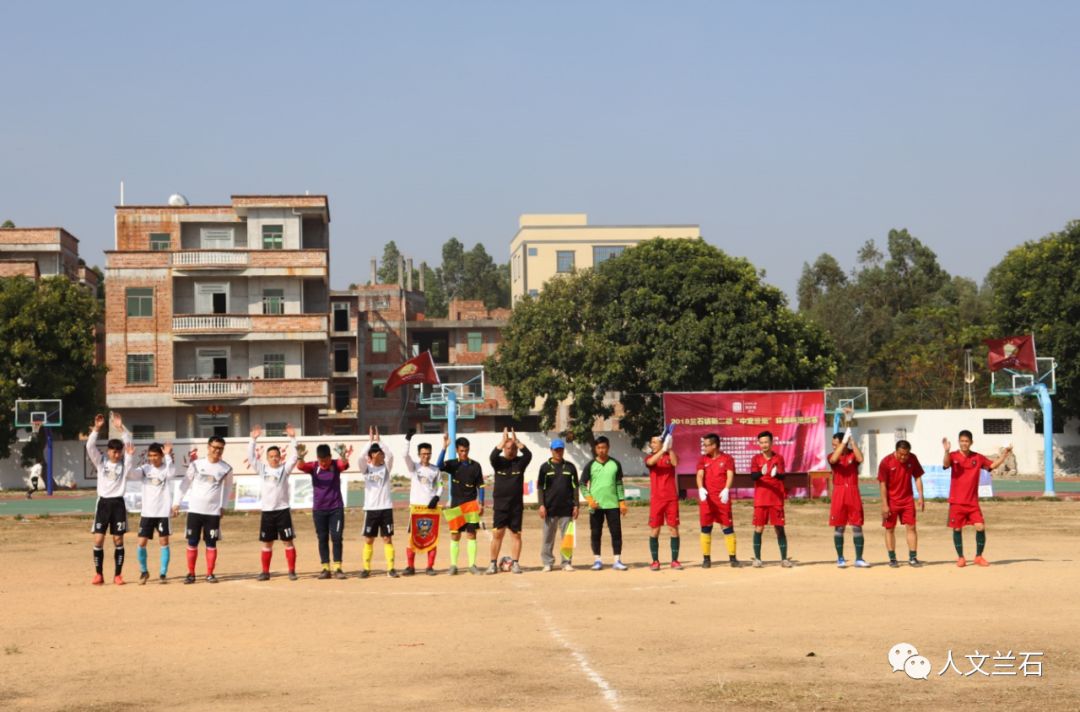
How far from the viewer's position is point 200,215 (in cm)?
6775

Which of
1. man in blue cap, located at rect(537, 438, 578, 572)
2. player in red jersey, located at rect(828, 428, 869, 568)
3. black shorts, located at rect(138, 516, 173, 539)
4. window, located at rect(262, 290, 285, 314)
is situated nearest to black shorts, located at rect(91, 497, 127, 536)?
black shorts, located at rect(138, 516, 173, 539)

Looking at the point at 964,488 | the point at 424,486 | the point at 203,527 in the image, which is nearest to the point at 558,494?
the point at 424,486

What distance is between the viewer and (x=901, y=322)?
3738 inches

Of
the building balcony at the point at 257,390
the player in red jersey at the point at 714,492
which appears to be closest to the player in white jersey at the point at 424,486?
the player in red jersey at the point at 714,492

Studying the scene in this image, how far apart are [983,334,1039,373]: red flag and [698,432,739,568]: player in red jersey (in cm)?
3127

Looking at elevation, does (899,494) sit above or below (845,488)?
below

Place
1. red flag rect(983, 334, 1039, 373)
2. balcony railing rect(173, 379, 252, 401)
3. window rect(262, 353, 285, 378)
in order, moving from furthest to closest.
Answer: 1. window rect(262, 353, 285, 378)
2. balcony railing rect(173, 379, 252, 401)
3. red flag rect(983, 334, 1039, 373)

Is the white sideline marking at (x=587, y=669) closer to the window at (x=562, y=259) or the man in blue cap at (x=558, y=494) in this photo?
the man in blue cap at (x=558, y=494)

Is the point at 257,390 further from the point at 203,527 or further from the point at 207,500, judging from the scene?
the point at 207,500

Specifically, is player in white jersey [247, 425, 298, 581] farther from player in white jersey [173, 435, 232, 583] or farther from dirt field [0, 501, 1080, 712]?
player in white jersey [173, 435, 232, 583]

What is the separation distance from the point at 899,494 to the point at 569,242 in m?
78.5

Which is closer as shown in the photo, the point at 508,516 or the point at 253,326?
the point at 508,516

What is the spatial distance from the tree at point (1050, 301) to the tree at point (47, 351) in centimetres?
4515

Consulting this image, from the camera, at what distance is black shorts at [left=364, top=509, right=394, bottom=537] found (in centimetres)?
2034
